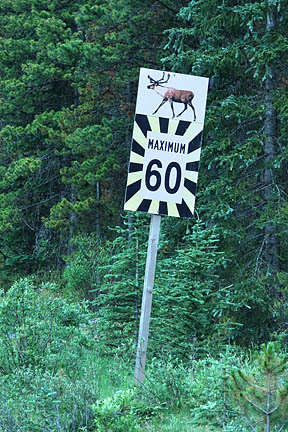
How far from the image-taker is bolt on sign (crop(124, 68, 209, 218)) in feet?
20.6

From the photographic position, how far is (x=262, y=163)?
458 inches

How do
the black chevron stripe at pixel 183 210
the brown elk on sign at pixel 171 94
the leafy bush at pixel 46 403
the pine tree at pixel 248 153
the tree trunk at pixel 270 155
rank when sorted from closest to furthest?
1. the leafy bush at pixel 46 403
2. the brown elk on sign at pixel 171 94
3. the black chevron stripe at pixel 183 210
4. the pine tree at pixel 248 153
5. the tree trunk at pixel 270 155

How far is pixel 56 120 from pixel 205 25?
813 centimetres

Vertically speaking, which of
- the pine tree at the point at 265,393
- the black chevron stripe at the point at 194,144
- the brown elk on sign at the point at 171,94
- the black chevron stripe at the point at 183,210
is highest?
the brown elk on sign at the point at 171,94

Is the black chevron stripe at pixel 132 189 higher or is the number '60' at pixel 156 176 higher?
the number '60' at pixel 156 176

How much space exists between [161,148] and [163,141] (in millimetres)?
68

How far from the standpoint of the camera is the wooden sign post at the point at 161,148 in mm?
6281

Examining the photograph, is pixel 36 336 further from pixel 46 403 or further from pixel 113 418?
pixel 113 418

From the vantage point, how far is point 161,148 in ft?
20.8

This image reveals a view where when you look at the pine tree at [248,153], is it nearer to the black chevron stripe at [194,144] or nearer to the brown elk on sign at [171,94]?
the black chevron stripe at [194,144]

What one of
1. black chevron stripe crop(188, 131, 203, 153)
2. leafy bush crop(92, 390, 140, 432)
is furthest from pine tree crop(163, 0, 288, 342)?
leafy bush crop(92, 390, 140, 432)

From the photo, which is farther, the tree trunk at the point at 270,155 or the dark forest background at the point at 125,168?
the tree trunk at the point at 270,155

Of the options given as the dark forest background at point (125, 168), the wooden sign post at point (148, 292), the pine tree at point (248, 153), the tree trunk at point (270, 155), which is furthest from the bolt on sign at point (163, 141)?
the tree trunk at point (270, 155)

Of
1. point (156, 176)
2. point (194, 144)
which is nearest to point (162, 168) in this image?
point (156, 176)
